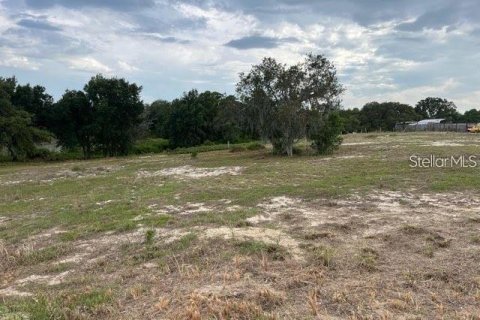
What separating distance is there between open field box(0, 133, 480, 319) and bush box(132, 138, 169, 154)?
3455cm

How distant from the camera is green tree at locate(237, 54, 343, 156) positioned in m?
26.1

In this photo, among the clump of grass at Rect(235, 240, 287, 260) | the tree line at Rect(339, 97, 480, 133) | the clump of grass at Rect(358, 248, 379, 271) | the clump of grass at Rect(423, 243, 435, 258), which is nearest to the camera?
the clump of grass at Rect(358, 248, 379, 271)

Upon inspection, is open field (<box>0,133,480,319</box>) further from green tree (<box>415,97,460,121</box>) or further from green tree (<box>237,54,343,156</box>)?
green tree (<box>415,97,460,121</box>)

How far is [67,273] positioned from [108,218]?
133 inches

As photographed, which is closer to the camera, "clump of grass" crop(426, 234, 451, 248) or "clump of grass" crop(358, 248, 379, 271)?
"clump of grass" crop(358, 248, 379, 271)

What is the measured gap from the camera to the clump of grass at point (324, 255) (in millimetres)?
5930

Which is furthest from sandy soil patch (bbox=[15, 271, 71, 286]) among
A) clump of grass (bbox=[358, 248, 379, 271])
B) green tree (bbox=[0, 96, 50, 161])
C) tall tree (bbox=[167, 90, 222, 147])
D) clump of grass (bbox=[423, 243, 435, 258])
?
tall tree (bbox=[167, 90, 222, 147])

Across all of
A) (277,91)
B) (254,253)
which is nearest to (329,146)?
(277,91)

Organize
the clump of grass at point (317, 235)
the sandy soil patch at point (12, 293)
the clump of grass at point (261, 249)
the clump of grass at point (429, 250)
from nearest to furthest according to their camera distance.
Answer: the sandy soil patch at point (12, 293) → the clump of grass at point (429, 250) → the clump of grass at point (261, 249) → the clump of grass at point (317, 235)

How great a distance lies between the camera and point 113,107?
3894 centimetres

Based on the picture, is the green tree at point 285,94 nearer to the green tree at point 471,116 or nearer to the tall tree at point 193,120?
the tall tree at point 193,120

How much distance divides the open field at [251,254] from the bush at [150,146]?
3455cm

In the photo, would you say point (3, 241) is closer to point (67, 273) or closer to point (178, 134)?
point (67, 273)

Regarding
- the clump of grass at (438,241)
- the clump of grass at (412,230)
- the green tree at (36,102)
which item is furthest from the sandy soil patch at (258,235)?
the green tree at (36,102)
